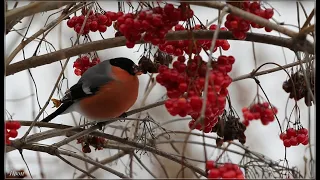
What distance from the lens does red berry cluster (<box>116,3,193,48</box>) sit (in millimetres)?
963

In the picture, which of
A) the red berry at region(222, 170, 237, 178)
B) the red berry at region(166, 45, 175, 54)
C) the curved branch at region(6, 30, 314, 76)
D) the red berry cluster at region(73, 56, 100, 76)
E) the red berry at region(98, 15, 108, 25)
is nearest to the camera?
the red berry at region(222, 170, 237, 178)

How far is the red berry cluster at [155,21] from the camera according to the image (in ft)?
3.16

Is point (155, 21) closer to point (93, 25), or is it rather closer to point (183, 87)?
point (183, 87)

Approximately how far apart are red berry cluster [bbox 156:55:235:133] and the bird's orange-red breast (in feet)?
1.67

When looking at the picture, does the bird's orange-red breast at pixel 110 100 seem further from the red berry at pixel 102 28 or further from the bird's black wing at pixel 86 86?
the red berry at pixel 102 28

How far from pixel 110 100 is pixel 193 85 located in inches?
24.4

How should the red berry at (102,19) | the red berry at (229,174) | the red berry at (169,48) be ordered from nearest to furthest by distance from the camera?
the red berry at (229,174) < the red berry at (169,48) < the red berry at (102,19)

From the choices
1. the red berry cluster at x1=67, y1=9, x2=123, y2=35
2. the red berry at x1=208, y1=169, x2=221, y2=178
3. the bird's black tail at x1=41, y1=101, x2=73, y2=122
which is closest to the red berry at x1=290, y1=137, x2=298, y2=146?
the red berry at x1=208, y1=169, x2=221, y2=178

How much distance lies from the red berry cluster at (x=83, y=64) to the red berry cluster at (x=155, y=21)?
1.46ft

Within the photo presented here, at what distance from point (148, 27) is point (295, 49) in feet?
0.82

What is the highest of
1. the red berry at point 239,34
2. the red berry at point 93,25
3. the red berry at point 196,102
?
the red berry at point 93,25

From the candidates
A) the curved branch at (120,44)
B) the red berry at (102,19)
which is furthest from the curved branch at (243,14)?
the red berry at (102,19)

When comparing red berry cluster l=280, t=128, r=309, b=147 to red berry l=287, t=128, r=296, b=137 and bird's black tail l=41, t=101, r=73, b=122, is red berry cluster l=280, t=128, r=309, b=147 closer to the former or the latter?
red berry l=287, t=128, r=296, b=137
